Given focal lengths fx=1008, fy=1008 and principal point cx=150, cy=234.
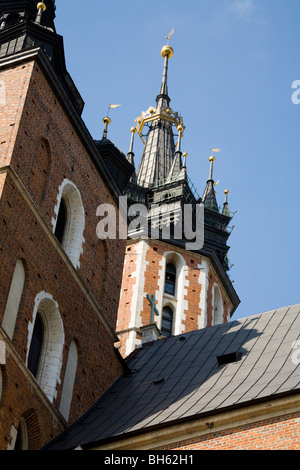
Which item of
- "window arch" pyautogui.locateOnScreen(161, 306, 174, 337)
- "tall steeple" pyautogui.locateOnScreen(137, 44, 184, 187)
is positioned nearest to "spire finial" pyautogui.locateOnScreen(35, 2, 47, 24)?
"window arch" pyautogui.locateOnScreen(161, 306, 174, 337)

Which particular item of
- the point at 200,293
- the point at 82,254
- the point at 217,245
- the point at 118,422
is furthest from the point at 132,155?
the point at 118,422

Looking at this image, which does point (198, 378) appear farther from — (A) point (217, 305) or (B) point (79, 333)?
(A) point (217, 305)

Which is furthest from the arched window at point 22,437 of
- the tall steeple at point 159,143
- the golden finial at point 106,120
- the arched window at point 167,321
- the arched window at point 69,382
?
the tall steeple at point 159,143

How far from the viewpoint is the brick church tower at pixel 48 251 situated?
17.0 meters

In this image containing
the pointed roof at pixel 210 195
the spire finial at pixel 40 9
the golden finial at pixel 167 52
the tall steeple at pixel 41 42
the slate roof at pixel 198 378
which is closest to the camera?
the slate roof at pixel 198 378

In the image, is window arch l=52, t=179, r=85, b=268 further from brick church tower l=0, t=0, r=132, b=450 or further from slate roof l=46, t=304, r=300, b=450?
slate roof l=46, t=304, r=300, b=450

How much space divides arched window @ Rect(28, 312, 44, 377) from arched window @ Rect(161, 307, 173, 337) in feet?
39.2

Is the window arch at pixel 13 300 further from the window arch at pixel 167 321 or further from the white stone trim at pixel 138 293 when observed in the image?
the window arch at pixel 167 321

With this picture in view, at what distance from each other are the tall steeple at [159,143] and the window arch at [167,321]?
7.27m

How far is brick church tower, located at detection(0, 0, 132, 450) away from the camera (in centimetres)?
1698

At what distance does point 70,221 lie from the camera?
20.6m

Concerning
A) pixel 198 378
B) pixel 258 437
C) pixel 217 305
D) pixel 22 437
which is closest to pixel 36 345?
pixel 22 437

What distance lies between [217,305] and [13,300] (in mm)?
16321

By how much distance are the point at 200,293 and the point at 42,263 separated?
13611mm
